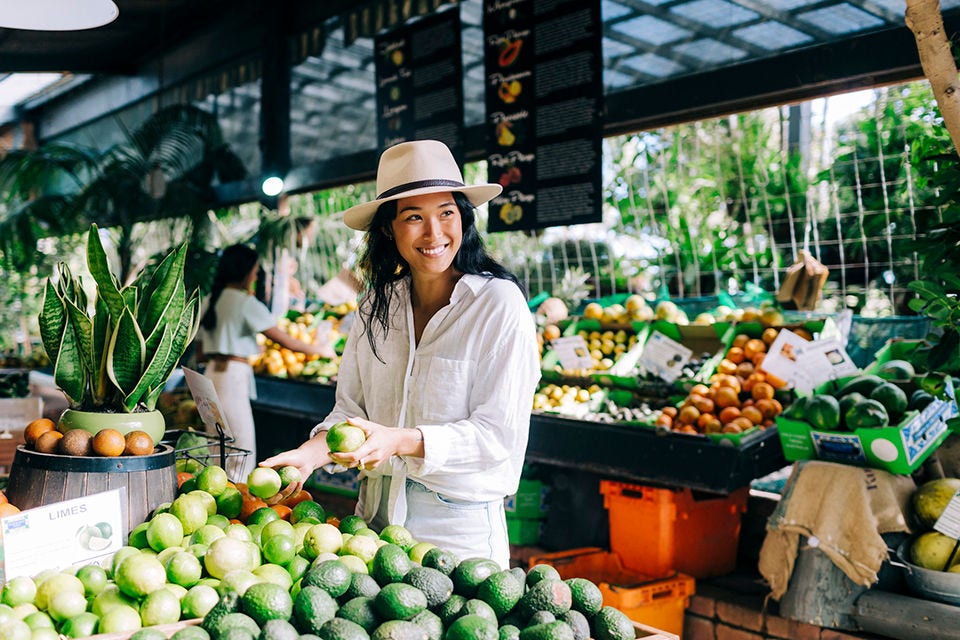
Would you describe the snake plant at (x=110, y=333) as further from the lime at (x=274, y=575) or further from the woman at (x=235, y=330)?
the woman at (x=235, y=330)

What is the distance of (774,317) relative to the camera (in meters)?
4.37

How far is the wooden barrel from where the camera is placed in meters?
1.88

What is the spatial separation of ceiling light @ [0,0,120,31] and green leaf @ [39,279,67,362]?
29.3 inches

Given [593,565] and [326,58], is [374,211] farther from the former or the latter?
[326,58]

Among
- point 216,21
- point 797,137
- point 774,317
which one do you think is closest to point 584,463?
point 774,317

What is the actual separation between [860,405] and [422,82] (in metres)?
3.32

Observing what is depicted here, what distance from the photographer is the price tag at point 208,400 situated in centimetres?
227

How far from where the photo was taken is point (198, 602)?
153cm

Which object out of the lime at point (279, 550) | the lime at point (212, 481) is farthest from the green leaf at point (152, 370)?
the lime at point (279, 550)

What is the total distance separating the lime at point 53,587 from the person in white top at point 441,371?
0.54m

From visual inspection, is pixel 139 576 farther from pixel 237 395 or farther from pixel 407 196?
pixel 237 395

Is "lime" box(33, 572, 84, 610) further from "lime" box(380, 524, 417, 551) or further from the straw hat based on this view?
the straw hat

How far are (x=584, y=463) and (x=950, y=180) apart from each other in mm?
1939

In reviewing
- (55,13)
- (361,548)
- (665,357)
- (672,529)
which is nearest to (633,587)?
(672,529)
